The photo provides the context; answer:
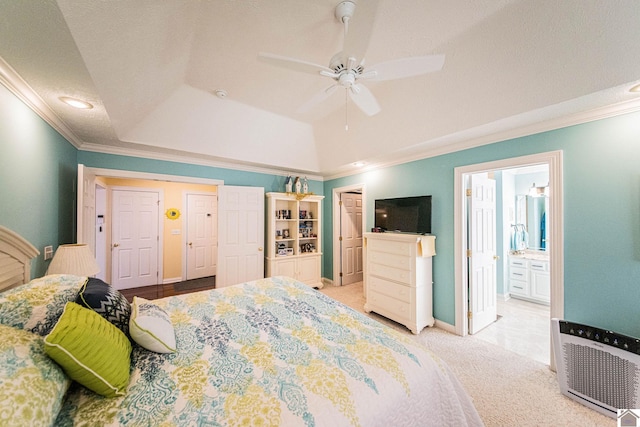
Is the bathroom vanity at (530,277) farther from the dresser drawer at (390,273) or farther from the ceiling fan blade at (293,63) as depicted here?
the ceiling fan blade at (293,63)

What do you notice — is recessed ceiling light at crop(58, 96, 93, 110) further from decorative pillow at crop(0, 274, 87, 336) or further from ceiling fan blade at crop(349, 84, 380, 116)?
ceiling fan blade at crop(349, 84, 380, 116)

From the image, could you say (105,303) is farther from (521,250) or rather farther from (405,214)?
(521,250)

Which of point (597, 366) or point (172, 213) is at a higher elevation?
point (172, 213)

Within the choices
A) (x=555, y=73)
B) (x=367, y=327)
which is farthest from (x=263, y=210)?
(x=555, y=73)

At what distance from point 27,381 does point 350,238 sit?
4591 millimetres

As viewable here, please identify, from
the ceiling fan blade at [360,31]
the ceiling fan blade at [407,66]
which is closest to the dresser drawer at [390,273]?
the ceiling fan blade at [407,66]

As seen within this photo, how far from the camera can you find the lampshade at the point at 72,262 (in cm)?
179

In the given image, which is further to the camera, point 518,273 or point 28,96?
point 518,273

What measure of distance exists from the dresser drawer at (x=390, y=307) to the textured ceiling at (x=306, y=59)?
2130mm

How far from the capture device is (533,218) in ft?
13.9

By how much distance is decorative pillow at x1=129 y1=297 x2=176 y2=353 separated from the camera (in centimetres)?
118

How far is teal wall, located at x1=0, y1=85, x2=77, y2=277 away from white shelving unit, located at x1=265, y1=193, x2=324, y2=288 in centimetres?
258

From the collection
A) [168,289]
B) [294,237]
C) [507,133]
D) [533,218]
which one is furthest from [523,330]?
[168,289]

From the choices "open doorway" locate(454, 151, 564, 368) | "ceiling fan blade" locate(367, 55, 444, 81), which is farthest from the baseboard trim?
"ceiling fan blade" locate(367, 55, 444, 81)
